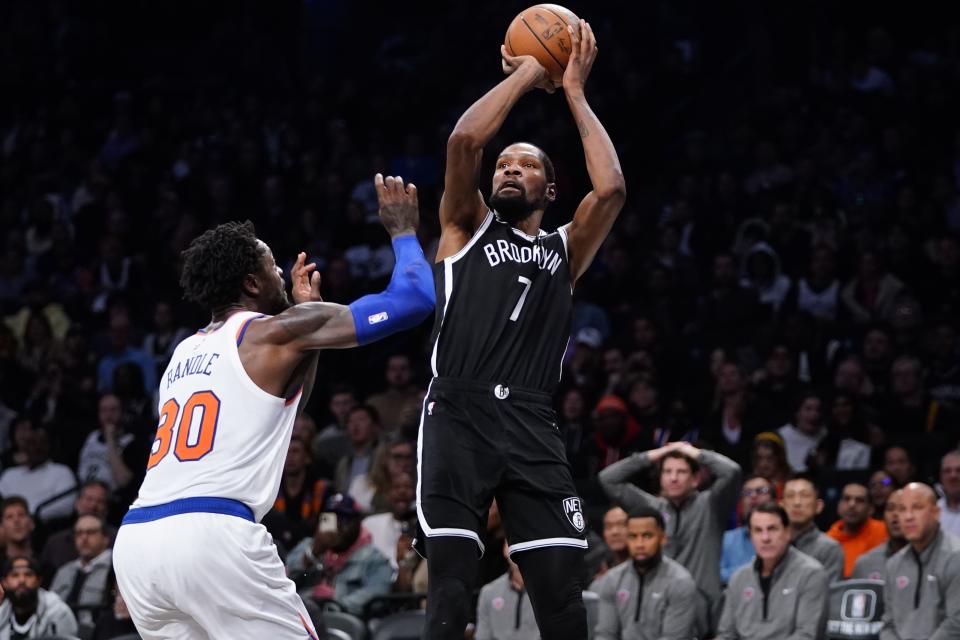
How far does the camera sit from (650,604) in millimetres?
9406

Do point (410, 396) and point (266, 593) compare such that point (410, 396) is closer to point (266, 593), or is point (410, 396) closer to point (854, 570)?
point (854, 570)

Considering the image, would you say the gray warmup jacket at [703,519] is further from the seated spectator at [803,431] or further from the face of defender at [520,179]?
the face of defender at [520,179]

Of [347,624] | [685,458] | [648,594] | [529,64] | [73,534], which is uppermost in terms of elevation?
[529,64]

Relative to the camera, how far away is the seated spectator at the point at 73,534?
11352 millimetres

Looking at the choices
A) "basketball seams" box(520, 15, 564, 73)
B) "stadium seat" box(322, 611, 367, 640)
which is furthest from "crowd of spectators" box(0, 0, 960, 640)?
"basketball seams" box(520, 15, 564, 73)

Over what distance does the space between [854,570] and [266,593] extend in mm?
5952

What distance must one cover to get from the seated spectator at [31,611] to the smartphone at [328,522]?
1803 mm

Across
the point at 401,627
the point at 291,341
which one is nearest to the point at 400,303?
the point at 291,341

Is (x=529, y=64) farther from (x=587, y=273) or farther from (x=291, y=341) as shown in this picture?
(x=587, y=273)

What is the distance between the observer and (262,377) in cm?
510

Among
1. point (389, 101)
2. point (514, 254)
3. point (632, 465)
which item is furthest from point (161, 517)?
point (389, 101)

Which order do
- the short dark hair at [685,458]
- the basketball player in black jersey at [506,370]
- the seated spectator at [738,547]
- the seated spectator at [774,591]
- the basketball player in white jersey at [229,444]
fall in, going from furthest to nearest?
the seated spectator at [738,547] < the short dark hair at [685,458] < the seated spectator at [774,591] < the basketball player in black jersey at [506,370] < the basketball player in white jersey at [229,444]

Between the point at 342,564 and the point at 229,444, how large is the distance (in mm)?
5429

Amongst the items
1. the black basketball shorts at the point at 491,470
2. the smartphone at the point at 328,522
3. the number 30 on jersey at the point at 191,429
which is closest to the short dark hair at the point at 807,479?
the smartphone at the point at 328,522
